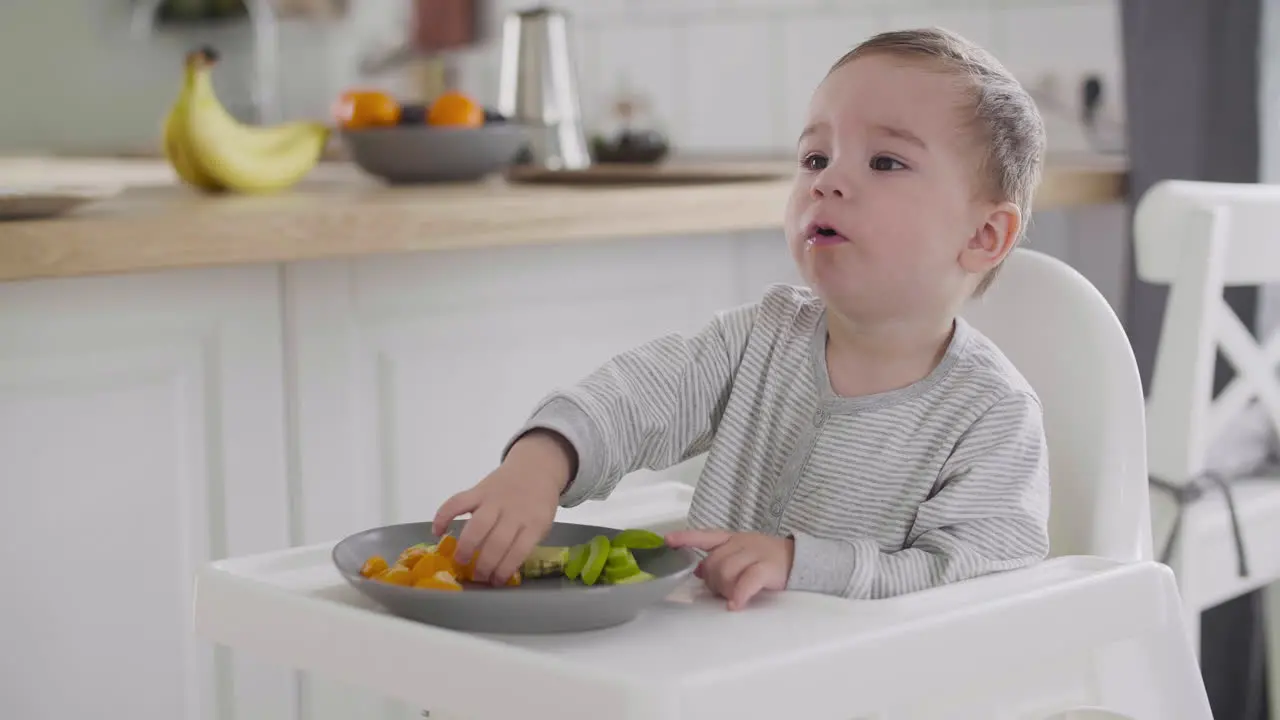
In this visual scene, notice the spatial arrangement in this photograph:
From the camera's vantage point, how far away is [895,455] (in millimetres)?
1029

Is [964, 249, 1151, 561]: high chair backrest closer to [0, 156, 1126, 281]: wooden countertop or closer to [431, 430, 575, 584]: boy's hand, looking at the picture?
[431, 430, 575, 584]: boy's hand

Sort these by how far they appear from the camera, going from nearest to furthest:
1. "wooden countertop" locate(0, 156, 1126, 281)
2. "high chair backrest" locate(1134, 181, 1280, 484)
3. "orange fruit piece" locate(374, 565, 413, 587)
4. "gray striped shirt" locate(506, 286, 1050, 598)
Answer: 1. "orange fruit piece" locate(374, 565, 413, 587)
2. "gray striped shirt" locate(506, 286, 1050, 598)
3. "wooden countertop" locate(0, 156, 1126, 281)
4. "high chair backrest" locate(1134, 181, 1280, 484)

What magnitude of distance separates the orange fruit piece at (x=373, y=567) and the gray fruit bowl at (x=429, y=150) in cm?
112

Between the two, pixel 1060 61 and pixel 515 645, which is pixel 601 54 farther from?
pixel 515 645

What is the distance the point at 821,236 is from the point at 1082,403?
0.92ft

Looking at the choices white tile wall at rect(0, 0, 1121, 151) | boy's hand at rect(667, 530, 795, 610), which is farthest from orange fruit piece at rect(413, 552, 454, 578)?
white tile wall at rect(0, 0, 1121, 151)

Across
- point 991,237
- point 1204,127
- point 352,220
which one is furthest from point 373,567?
point 1204,127

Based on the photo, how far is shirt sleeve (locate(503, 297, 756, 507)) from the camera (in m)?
1.02

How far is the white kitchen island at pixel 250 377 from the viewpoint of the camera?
146cm

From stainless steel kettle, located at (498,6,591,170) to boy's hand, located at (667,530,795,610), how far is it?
1557 mm

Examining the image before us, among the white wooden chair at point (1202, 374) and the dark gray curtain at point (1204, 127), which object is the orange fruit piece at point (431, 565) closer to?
the white wooden chair at point (1202, 374)

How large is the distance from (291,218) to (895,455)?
688mm

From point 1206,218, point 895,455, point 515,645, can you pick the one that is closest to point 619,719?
point 515,645

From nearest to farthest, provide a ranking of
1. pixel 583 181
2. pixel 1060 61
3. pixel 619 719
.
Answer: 1. pixel 619 719
2. pixel 583 181
3. pixel 1060 61
